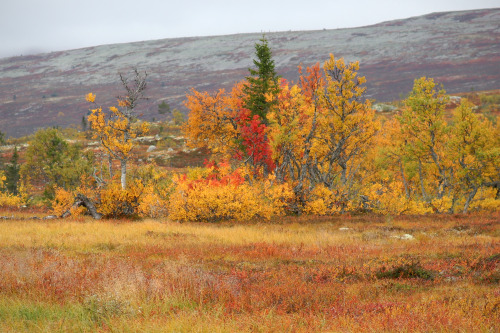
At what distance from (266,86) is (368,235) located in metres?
15.0

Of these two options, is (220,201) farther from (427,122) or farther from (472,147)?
(472,147)

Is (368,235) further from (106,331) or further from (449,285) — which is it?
(106,331)

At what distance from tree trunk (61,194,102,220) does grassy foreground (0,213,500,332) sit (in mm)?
4534

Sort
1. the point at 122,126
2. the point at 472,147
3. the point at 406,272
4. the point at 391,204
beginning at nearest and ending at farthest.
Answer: the point at 406,272 → the point at 391,204 → the point at 472,147 → the point at 122,126

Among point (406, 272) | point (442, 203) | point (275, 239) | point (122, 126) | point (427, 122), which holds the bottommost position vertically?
point (442, 203)

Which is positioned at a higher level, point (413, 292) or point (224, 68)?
point (224, 68)

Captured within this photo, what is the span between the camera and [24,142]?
77.3 m

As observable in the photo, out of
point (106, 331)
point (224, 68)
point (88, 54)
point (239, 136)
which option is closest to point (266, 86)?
point (239, 136)

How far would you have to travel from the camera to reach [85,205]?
19047 millimetres

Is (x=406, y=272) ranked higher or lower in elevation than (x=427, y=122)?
lower

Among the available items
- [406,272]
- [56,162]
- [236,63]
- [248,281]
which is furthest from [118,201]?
[236,63]

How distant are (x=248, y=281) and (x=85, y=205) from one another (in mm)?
14630

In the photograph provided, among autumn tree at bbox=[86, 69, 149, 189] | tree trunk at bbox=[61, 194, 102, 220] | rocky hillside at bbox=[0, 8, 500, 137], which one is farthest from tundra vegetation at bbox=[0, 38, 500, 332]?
rocky hillside at bbox=[0, 8, 500, 137]

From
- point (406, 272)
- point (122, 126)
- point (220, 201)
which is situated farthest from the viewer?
point (122, 126)
